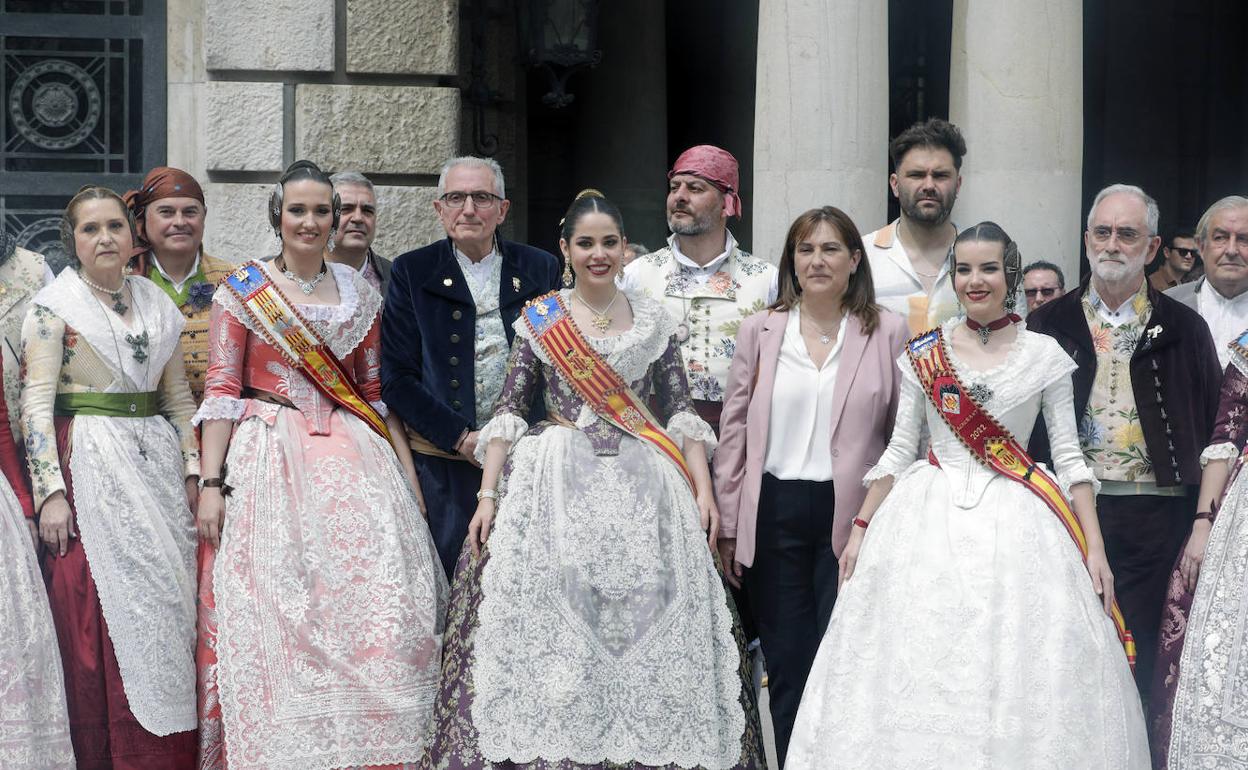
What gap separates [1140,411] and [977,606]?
1.09m

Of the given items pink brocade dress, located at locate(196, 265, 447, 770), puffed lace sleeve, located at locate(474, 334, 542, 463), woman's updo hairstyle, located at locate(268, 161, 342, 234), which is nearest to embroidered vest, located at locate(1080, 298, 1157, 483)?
puffed lace sleeve, located at locate(474, 334, 542, 463)

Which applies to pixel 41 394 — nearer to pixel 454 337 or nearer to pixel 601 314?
pixel 454 337

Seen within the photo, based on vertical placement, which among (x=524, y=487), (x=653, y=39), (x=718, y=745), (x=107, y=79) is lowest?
(x=718, y=745)

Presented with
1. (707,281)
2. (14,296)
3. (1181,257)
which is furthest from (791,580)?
(1181,257)

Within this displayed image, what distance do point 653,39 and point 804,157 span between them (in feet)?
10.2

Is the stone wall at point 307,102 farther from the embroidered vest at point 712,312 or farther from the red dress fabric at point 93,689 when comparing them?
the red dress fabric at point 93,689

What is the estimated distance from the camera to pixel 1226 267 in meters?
6.00

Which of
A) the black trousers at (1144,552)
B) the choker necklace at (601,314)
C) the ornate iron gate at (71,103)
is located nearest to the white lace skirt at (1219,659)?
the black trousers at (1144,552)

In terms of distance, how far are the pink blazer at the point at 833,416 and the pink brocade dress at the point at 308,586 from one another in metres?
0.99

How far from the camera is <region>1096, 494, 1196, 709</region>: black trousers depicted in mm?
5641

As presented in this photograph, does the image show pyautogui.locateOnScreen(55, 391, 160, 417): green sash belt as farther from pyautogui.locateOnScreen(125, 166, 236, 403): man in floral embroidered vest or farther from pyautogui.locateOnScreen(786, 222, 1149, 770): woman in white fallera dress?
pyautogui.locateOnScreen(786, 222, 1149, 770): woman in white fallera dress

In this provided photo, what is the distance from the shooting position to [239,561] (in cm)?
545

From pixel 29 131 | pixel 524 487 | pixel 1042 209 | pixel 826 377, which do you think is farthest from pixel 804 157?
pixel 29 131

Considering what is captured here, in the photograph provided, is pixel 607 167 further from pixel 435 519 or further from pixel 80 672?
pixel 80 672
